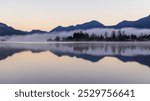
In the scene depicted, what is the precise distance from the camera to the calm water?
2.64 metres

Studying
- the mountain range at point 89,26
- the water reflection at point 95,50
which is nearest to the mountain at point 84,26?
the mountain range at point 89,26

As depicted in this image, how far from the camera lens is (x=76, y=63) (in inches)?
107

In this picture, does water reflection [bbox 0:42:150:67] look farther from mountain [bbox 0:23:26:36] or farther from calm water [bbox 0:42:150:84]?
mountain [bbox 0:23:26:36]

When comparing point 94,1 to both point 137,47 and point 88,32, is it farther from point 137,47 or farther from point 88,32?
point 137,47

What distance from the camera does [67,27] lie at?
9.20 ft

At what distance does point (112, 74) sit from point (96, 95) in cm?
28

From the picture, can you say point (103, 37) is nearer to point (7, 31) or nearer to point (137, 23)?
point (137, 23)

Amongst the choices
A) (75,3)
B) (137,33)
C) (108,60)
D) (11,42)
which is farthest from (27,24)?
(137,33)

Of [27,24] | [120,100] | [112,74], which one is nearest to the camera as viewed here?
[120,100]

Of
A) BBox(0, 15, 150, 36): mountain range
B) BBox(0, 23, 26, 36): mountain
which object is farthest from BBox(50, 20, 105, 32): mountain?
BBox(0, 23, 26, 36): mountain

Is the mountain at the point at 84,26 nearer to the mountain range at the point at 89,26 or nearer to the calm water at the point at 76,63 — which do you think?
the mountain range at the point at 89,26

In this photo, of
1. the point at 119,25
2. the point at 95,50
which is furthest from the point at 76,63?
the point at 119,25

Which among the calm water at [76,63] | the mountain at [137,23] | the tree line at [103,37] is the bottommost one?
the calm water at [76,63]

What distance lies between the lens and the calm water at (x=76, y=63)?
2640mm
